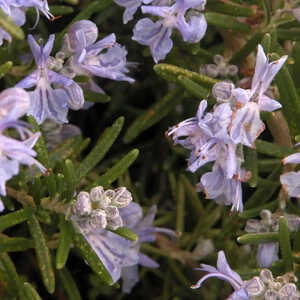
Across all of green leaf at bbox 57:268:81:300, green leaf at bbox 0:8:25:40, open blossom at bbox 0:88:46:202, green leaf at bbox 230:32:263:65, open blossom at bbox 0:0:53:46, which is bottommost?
green leaf at bbox 57:268:81:300

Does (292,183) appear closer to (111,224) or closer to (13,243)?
(111,224)

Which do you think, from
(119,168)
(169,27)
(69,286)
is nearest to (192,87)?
(169,27)

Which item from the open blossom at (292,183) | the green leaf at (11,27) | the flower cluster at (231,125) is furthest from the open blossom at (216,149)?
the green leaf at (11,27)

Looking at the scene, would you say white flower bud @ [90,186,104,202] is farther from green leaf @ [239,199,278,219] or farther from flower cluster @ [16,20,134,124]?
green leaf @ [239,199,278,219]

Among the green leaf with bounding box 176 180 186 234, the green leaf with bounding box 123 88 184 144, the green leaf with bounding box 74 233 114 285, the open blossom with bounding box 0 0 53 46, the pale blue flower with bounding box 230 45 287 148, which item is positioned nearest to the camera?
the open blossom with bounding box 0 0 53 46

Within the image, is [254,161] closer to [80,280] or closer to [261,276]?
[261,276]

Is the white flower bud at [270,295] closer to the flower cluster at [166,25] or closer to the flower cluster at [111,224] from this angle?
the flower cluster at [111,224]

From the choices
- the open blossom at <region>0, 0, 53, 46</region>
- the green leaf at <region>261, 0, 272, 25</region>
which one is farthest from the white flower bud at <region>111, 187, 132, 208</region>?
the green leaf at <region>261, 0, 272, 25</region>
